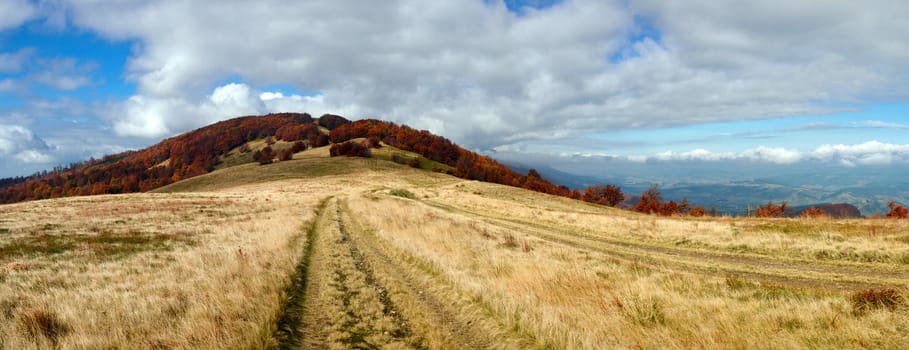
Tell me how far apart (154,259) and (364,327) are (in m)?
11.2

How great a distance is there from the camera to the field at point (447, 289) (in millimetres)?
6977

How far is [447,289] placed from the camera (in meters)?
10.3

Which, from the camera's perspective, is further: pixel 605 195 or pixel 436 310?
pixel 605 195

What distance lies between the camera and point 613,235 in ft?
75.0

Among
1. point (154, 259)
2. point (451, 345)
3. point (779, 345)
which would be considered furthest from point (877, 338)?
point (154, 259)

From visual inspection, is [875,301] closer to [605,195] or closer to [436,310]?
[436,310]

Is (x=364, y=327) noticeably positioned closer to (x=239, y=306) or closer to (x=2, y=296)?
(x=239, y=306)

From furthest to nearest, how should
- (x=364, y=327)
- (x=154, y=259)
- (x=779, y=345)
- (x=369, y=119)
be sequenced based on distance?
(x=369, y=119), (x=154, y=259), (x=364, y=327), (x=779, y=345)

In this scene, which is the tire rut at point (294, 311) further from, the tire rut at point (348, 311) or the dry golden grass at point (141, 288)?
the dry golden grass at point (141, 288)

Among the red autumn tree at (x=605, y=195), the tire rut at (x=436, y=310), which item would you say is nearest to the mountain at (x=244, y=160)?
the red autumn tree at (x=605, y=195)

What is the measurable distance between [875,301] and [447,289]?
32.7 feet

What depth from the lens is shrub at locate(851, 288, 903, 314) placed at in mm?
7875

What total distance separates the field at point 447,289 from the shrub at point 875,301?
0.17 ft

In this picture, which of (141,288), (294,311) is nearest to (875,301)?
(294,311)
